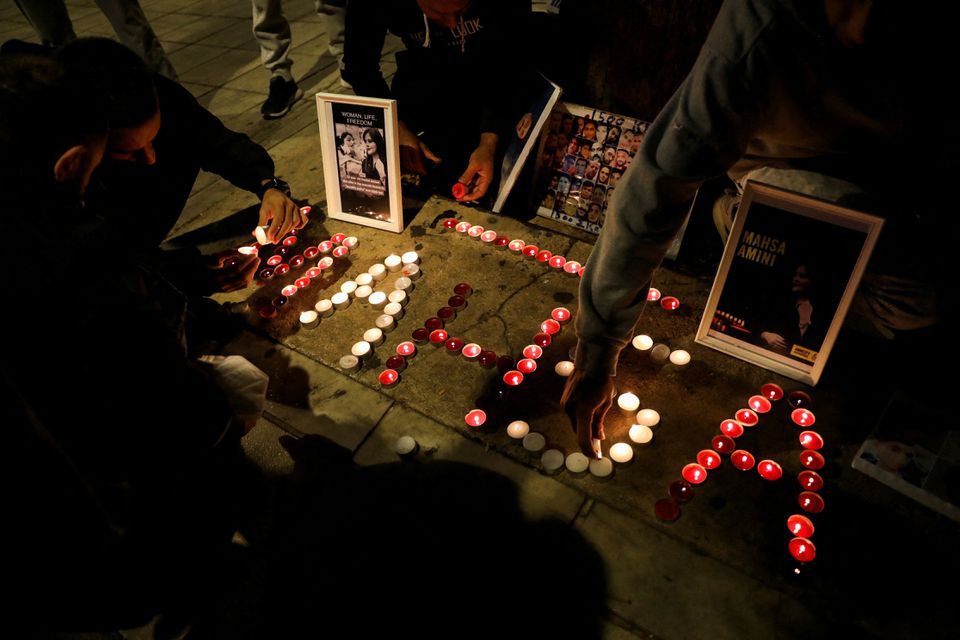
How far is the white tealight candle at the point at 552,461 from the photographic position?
2092 millimetres

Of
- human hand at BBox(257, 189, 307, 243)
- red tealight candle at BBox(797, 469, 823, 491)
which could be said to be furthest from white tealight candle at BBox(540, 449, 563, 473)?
human hand at BBox(257, 189, 307, 243)

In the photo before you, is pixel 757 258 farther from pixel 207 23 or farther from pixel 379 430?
pixel 207 23

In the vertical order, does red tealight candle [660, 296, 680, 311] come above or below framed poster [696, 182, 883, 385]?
below

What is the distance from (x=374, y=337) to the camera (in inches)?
105

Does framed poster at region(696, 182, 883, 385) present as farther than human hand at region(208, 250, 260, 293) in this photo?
No

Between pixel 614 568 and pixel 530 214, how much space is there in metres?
2.17

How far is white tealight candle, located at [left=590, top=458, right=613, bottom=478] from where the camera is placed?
206 centimetres

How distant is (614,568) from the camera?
1.83 metres

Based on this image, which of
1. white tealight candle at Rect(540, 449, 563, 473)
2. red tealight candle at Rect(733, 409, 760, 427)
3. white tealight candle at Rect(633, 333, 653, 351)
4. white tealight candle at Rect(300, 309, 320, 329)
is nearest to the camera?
white tealight candle at Rect(540, 449, 563, 473)

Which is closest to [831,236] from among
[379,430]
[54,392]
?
[379,430]

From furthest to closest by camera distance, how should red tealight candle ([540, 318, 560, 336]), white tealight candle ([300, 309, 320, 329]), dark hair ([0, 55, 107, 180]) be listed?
white tealight candle ([300, 309, 320, 329])
red tealight candle ([540, 318, 560, 336])
dark hair ([0, 55, 107, 180])

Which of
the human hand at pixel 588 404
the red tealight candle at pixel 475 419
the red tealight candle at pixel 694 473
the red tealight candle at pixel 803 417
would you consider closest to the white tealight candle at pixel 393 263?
the red tealight candle at pixel 475 419

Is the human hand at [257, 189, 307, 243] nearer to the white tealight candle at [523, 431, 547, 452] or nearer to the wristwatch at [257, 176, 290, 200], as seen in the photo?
the wristwatch at [257, 176, 290, 200]

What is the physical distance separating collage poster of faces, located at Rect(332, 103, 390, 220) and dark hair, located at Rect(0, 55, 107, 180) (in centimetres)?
160
